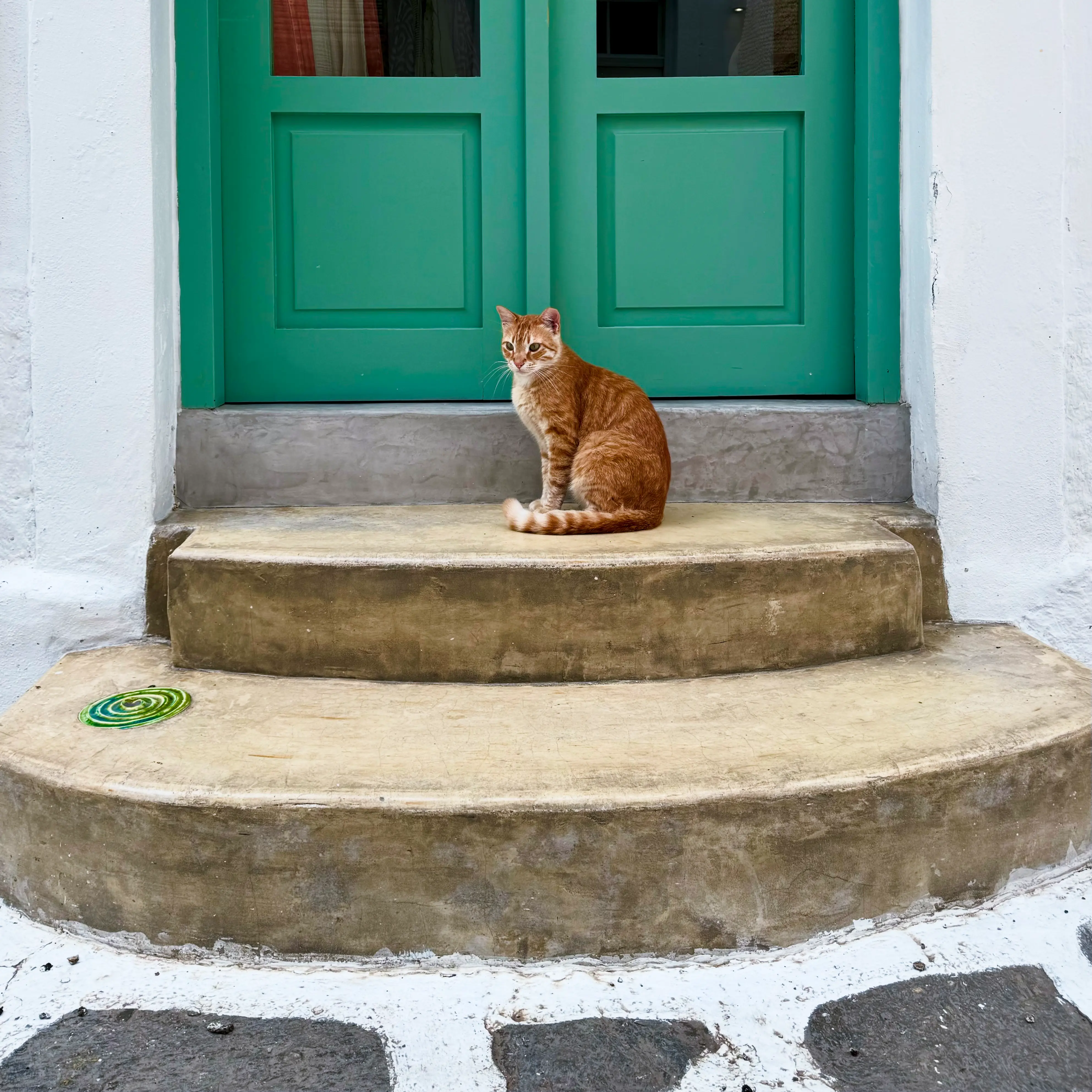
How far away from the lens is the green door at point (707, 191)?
10.8 feet

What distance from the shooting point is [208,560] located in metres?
2.46

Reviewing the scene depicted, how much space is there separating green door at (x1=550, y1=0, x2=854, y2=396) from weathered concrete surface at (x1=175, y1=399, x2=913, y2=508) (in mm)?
280

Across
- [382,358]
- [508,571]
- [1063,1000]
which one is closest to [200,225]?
[382,358]

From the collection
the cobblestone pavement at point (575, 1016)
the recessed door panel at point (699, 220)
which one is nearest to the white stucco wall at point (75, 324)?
the cobblestone pavement at point (575, 1016)

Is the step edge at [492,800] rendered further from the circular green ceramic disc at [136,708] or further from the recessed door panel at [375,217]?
the recessed door panel at [375,217]

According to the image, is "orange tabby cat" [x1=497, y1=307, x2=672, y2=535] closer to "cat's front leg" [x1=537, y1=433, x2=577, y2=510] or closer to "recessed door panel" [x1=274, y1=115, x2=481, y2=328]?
"cat's front leg" [x1=537, y1=433, x2=577, y2=510]

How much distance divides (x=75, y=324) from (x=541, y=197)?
4.46 ft

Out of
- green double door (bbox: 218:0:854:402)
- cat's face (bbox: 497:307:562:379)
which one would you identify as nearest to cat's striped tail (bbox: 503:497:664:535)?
cat's face (bbox: 497:307:562:379)

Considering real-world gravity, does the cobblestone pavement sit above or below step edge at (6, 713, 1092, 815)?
below

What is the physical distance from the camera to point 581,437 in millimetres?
2943

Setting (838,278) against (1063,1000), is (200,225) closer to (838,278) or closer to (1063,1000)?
(838,278)

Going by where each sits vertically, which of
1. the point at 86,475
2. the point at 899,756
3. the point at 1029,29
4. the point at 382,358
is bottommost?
the point at 899,756

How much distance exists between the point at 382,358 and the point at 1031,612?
1.98 meters

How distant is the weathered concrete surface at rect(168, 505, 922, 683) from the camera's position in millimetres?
2383
